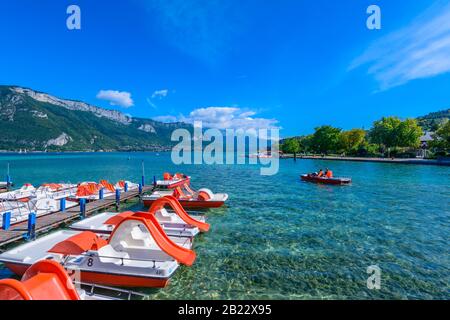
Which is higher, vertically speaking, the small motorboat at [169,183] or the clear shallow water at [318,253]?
the small motorboat at [169,183]

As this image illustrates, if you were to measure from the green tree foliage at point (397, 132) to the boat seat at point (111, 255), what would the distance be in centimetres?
11087

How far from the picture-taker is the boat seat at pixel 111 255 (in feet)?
32.4

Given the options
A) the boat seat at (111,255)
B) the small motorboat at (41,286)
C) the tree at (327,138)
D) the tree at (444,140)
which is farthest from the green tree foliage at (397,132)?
the small motorboat at (41,286)

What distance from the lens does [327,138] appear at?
128375 mm

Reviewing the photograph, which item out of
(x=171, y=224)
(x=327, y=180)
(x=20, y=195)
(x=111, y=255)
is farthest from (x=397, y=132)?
(x=20, y=195)

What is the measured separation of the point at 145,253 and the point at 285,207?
15793 millimetres

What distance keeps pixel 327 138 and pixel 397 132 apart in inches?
1359

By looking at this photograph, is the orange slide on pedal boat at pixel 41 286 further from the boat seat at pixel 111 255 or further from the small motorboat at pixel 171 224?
the small motorboat at pixel 171 224

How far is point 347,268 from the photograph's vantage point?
11508 mm

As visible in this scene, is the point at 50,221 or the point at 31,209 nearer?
the point at 50,221

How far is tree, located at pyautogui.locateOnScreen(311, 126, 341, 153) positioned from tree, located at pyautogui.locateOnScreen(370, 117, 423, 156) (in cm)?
2061

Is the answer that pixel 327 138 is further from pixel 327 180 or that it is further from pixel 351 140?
pixel 327 180
